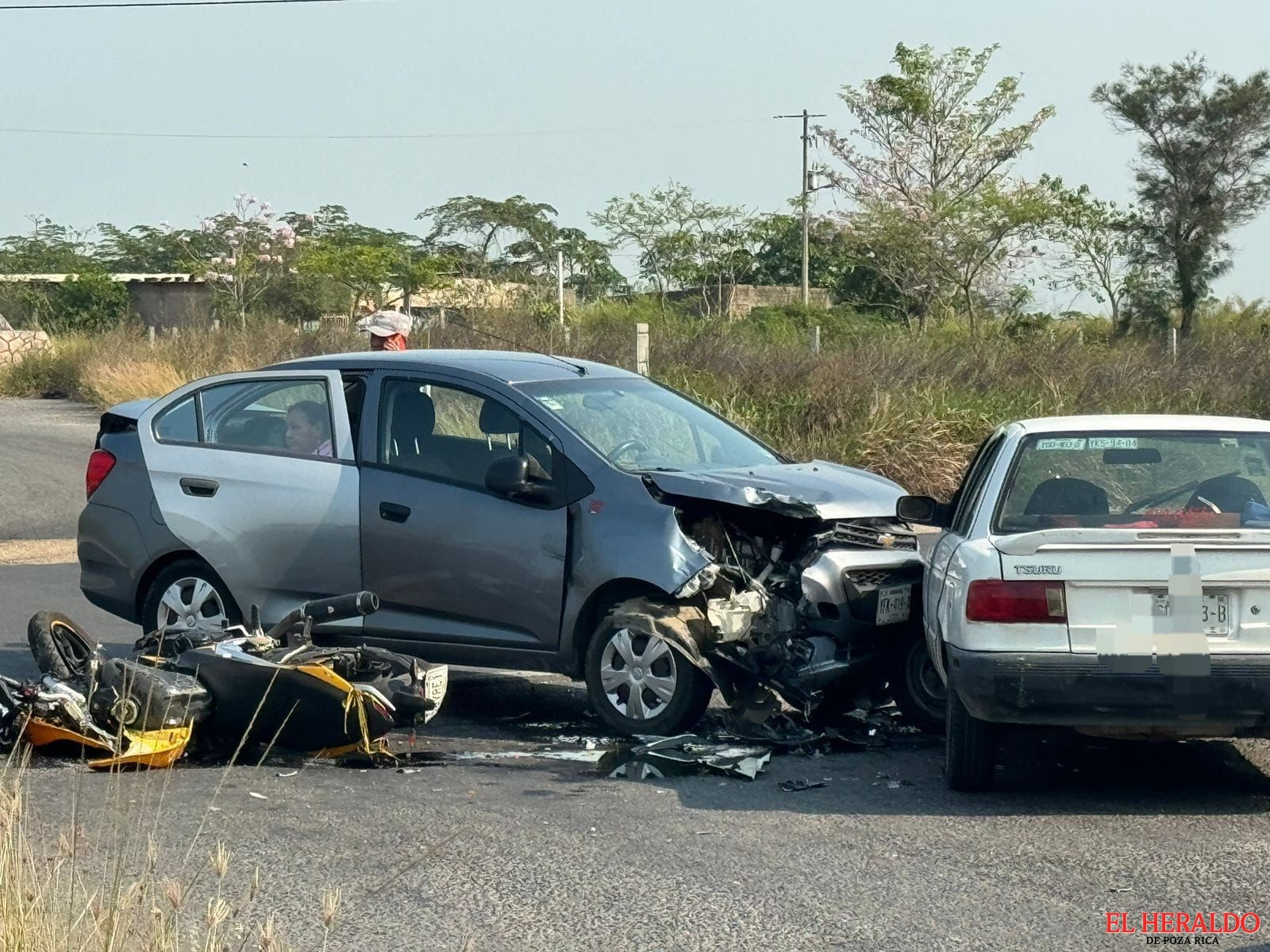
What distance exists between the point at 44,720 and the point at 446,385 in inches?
95.1

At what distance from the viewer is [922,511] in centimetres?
662

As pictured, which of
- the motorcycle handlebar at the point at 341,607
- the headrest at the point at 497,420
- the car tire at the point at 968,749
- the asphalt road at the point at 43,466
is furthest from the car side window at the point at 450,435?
the asphalt road at the point at 43,466

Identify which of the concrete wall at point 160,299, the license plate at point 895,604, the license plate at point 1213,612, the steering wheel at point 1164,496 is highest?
the concrete wall at point 160,299

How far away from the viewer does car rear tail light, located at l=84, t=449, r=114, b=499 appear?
8.22 meters

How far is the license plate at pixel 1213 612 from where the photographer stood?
5.23 meters

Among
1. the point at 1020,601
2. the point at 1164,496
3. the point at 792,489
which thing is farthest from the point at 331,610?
the point at 1164,496

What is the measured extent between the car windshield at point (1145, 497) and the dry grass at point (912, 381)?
1002cm

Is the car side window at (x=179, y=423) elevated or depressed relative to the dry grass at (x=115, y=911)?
elevated

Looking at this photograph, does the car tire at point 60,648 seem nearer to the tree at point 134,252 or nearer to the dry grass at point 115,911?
the dry grass at point 115,911

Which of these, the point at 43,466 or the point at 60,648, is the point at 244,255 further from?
the point at 60,648

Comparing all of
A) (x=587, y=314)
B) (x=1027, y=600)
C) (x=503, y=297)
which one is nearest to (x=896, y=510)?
(x=1027, y=600)

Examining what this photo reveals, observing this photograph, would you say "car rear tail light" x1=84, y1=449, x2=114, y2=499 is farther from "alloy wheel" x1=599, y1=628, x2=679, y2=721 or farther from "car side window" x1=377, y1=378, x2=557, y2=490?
"alloy wheel" x1=599, y1=628, x2=679, y2=721

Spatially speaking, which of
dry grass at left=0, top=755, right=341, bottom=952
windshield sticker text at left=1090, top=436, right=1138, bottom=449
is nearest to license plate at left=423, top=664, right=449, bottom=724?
dry grass at left=0, top=755, right=341, bottom=952

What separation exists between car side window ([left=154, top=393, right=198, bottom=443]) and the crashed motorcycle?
1.54 m
